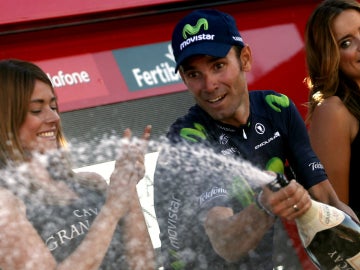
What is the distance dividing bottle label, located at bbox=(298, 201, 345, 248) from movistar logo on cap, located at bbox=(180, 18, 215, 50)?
0.64 meters

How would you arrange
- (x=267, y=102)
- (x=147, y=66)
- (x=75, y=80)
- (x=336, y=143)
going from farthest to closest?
(x=147, y=66)
(x=75, y=80)
(x=336, y=143)
(x=267, y=102)

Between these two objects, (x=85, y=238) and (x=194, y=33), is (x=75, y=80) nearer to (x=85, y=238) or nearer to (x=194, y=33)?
(x=194, y=33)

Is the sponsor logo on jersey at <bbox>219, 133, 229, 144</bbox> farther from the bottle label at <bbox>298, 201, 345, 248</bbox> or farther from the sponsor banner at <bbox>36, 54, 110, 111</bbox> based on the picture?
the sponsor banner at <bbox>36, 54, 110, 111</bbox>

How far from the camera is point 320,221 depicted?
244 cm

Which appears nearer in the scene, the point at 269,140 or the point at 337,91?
the point at 269,140

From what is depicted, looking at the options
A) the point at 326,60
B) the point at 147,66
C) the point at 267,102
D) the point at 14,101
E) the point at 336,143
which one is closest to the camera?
the point at 14,101

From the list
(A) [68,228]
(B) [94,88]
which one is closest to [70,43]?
(B) [94,88]

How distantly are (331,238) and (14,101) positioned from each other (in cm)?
98

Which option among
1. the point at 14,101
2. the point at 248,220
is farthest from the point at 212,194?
the point at 14,101

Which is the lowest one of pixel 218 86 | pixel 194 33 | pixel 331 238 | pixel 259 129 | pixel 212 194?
pixel 331 238

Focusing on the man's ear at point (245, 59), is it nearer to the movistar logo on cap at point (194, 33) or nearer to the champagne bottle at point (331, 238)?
the movistar logo on cap at point (194, 33)

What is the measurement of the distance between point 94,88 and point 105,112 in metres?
0.12

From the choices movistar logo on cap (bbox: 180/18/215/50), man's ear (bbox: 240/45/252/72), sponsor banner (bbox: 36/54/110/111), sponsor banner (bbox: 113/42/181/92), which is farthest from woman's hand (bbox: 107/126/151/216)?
sponsor banner (bbox: 113/42/181/92)

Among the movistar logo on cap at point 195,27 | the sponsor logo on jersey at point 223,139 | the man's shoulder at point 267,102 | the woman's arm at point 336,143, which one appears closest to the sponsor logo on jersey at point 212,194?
the sponsor logo on jersey at point 223,139
